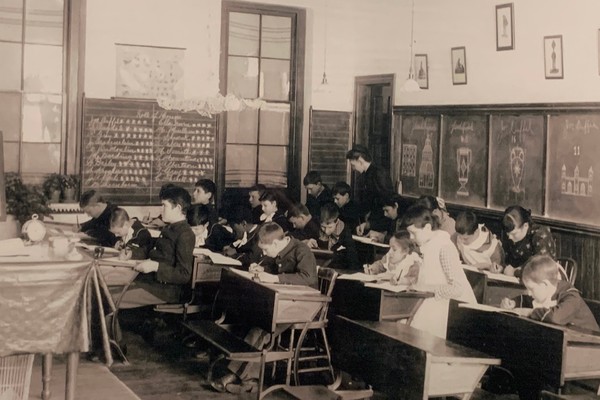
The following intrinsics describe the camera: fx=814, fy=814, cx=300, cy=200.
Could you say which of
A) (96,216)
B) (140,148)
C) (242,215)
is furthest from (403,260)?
(140,148)

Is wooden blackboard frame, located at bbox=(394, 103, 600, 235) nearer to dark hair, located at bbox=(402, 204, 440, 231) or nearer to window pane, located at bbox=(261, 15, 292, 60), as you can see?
dark hair, located at bbox=(402, 204, 440, 231)

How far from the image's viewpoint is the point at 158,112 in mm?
8367

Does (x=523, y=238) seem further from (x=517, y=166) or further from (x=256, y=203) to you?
(x=256, y=203)

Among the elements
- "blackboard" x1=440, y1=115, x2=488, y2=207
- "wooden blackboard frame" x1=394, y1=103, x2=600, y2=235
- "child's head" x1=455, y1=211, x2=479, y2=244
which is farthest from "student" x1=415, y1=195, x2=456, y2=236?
"blackboard" x1=440, y1=115, x2=488, y2=207

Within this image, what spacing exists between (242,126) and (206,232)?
85.8 inches

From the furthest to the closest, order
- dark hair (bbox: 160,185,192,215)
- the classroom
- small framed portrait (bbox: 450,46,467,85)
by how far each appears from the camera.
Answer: small framed portrait (bbox: 450,46,467,85) < dark hair (bbox: 160,185,192,215) < the classroom

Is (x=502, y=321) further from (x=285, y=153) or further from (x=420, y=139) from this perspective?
(x=285, y=153)

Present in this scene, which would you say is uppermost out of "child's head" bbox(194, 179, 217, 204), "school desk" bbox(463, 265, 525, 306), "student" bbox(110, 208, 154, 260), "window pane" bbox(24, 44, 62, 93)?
"window pane" bbox(24, 44, 62, 93)

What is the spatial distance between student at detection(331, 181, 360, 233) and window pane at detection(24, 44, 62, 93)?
9.57 feet

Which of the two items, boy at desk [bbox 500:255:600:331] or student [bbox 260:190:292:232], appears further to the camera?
student [bbox 260:190:292:232]

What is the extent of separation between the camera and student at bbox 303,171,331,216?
8.31 metres

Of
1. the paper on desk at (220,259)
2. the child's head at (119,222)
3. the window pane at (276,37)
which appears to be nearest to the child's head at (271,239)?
the paper on desk at (220,259)

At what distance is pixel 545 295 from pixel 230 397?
1.95 meters

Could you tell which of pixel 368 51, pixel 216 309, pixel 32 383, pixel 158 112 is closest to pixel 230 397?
pixel 216 309
